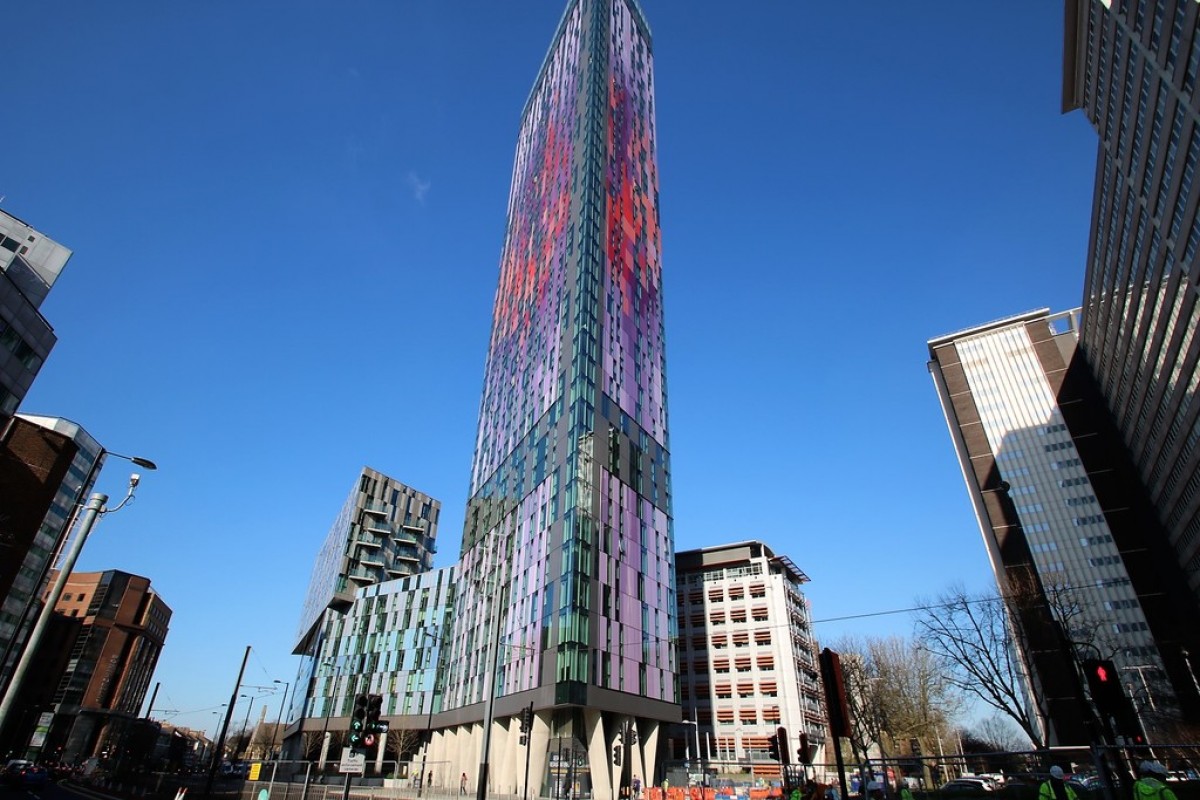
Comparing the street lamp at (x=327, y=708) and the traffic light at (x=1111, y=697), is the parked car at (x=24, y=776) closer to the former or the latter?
the street lamp at (x=327, y=708)

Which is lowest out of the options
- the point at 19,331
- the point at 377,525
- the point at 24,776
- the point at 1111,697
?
the point at 24,776

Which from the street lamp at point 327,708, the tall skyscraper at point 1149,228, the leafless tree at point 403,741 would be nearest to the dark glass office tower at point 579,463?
the leafless tree at point 403,741

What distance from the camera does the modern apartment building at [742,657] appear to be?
70.9m

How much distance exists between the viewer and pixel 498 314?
8494cm

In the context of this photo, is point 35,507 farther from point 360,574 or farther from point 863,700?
point 863,700

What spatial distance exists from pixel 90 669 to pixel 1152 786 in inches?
5878

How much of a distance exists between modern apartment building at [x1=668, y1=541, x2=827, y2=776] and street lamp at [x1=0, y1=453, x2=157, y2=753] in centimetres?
6583

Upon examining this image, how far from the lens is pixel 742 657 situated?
247 feet

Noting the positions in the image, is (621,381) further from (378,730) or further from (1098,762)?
(1098,762)

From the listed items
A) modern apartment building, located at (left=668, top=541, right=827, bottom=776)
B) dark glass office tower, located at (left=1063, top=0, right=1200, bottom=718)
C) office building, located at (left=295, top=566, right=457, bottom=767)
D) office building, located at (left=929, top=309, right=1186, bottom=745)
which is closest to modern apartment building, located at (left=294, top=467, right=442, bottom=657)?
office building, located at (left=295, top=566, right=457, bottom=767)

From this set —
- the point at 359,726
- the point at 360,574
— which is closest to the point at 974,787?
the point at 359,726

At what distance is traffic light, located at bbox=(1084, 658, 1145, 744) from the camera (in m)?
10.7

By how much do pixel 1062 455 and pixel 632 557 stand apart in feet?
290

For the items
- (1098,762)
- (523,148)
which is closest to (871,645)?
(1098,762)
